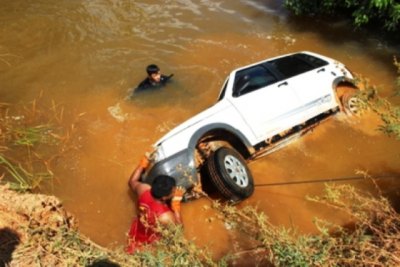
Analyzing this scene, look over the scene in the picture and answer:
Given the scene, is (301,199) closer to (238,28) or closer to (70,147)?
(70,147)

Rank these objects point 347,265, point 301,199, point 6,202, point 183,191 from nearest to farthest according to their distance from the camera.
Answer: point 347,265 → point 6,202 → point 183,191 → point 301,199

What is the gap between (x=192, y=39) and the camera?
1060 cm

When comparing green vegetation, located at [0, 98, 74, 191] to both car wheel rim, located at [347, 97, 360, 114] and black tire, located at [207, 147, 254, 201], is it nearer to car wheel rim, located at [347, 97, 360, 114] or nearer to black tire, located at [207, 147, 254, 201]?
black tire, located at [207, 147, 254, 201]

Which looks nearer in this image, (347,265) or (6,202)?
(347,265)

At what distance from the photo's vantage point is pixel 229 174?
5.39m

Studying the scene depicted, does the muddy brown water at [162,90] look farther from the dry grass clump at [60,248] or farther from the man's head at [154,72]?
the dry grass clump at [60,248]

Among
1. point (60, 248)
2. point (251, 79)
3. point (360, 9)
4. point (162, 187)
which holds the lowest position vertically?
point (60, 248)

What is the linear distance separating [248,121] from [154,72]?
115 inches

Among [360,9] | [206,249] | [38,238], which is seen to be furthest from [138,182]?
[360,9]

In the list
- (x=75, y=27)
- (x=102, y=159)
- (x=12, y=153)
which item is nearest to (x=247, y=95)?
(x=102, y=159)

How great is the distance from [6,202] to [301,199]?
4.09m

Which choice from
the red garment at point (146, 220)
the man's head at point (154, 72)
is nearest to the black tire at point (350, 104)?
the man's head at point (154, 72)

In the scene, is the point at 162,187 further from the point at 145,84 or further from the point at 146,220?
the point at 145,84

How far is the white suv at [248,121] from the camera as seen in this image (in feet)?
17.9
